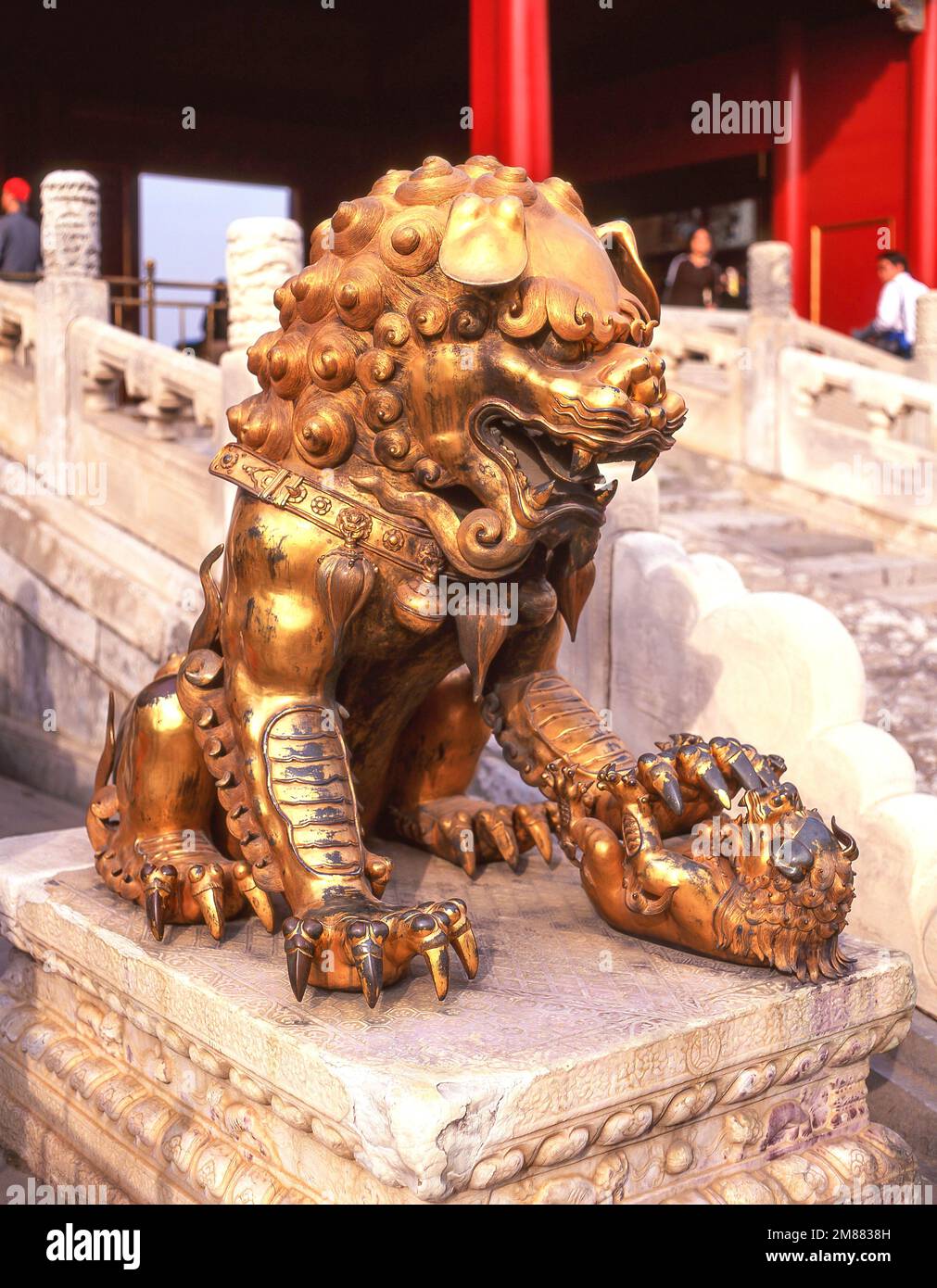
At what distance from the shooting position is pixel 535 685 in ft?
7.25

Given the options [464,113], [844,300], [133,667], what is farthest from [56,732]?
[844,300]

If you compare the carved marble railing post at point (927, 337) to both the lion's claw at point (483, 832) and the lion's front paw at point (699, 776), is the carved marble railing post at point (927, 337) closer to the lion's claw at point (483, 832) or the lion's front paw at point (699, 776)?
the lion's claw at point (483, 832)

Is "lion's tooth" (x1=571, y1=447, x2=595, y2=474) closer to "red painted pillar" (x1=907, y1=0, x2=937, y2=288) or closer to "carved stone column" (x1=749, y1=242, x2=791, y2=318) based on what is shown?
"carved stone column" (x1=749, y1=242, x2=791, y2=318)

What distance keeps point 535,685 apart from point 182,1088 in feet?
2.71

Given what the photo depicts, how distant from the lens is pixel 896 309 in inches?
364

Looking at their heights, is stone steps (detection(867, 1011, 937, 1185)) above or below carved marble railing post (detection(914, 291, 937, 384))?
below

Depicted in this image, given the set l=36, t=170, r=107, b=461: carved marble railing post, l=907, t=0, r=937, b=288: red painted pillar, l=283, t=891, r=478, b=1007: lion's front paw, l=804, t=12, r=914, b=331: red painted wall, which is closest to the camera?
l=283, t=891, r=478, b=1007: lion's front paw

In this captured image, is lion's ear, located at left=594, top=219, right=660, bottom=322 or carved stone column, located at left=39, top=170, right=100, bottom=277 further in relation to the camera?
carved stone column, located at left=39, top=170, right=100, bottom=277

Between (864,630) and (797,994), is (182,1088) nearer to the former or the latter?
(797,994)

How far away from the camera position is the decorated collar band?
190cm

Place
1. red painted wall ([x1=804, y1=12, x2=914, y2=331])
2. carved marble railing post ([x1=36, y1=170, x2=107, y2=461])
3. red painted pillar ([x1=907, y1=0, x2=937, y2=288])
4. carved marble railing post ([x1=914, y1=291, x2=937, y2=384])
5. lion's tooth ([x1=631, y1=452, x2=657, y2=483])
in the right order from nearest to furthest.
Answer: lion's tooth ([x1=631, y1=452, x2=657, y2=483]) → carved marble railing post ([x1=36, y1=170, x2=107, y2=461]) → carved marble railing post ([x1=914, y1=291, x2=937, y2=384]) → red painted pillar ([x1=907, y1=0, x2=937, y2=288]) → red painted wall ([x1=804, y1=12, x2=914, y2=331])

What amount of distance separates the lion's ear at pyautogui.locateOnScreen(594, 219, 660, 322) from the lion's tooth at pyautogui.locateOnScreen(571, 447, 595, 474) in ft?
0.97

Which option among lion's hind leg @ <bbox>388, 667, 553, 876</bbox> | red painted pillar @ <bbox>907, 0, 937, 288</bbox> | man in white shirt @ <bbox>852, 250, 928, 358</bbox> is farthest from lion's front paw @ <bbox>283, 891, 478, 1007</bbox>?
red painted pillar @ <bbox>907, 0, 937, 288</bbox>

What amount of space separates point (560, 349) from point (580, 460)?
0.15m
